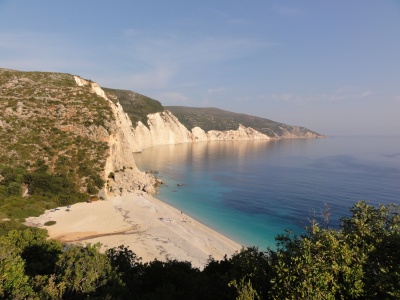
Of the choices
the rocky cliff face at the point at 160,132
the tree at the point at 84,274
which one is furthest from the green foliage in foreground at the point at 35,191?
the rocky cliff face at the point at 160,132

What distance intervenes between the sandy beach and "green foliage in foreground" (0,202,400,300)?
11.0 m

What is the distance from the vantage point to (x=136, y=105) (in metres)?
162

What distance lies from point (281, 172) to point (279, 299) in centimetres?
8116

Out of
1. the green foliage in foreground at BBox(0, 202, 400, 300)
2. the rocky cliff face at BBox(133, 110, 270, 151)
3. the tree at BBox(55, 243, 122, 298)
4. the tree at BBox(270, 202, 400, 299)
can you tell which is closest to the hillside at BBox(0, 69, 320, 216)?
the tree at BBox(55, 243, 122, 298)

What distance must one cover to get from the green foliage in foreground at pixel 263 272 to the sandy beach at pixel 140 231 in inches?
435

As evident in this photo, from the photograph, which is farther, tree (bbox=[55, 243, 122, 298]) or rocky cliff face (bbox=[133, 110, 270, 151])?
rocky cliff face (bbox=[133, 110, 270, 151])

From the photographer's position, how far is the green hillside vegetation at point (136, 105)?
150 meters

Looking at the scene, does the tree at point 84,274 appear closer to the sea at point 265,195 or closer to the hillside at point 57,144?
the sea at point 265,195

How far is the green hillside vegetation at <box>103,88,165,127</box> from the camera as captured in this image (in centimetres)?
14977

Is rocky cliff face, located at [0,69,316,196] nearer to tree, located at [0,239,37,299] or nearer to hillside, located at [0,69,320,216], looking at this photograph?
hillside, located at [0,69,320,216]

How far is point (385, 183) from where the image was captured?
69062mm

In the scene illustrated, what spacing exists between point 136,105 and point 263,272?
159m

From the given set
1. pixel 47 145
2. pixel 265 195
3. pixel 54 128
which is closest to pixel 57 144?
pixel 47 145

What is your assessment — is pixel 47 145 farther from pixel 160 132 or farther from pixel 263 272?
pixel 160 132
